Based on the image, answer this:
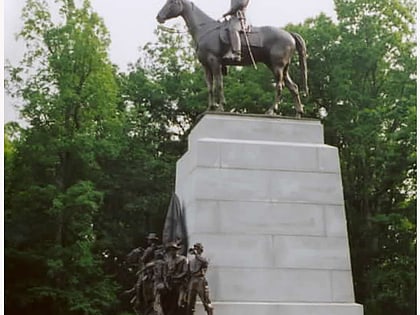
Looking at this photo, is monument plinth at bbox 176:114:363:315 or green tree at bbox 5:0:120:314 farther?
green tree at bbox 5:0:120:314

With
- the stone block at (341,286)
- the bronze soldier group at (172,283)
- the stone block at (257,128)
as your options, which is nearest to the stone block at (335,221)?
the stone block at (341,286)

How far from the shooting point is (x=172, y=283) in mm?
12992

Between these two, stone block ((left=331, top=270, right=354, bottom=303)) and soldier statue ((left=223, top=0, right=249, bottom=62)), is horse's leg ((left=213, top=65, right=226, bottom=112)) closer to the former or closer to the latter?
soldier statue ((left=223, top=0, right=249, bottom=62))

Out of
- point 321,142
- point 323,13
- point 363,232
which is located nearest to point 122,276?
point 363,232

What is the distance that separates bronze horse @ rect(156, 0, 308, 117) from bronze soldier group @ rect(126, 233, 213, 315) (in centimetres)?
354

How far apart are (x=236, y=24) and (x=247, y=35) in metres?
0.31

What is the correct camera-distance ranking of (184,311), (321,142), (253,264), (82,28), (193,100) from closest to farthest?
(184,311) → (253,264) → (321,142) → (82,28) → (193,100)

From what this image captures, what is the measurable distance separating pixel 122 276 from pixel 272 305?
49.6 feet

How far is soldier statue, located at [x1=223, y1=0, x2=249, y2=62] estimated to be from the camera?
49.6ft

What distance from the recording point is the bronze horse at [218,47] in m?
15.4

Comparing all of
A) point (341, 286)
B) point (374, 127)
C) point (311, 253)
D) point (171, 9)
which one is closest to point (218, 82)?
point (171, 9)

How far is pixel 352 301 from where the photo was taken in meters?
14.1

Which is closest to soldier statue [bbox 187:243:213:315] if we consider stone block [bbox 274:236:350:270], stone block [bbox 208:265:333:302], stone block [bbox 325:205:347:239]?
stone block [bbox 208:265:333:302]

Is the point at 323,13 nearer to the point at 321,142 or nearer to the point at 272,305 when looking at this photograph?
the point at 321,142
